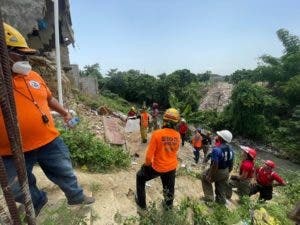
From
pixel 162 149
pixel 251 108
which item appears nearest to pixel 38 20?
pixel 162 149

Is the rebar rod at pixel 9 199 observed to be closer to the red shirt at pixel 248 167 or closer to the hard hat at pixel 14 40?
the hard hat at pixel 14 40

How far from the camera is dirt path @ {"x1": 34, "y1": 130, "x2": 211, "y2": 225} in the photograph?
Answer: 432cm

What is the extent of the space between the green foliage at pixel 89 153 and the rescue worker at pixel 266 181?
2716 millimetres

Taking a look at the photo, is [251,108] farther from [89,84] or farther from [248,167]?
[248,167]

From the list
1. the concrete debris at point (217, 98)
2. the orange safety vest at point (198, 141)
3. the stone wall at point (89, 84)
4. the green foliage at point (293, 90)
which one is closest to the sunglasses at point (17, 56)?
the orange safety vest at point (198, 141)

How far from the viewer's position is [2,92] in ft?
4.09

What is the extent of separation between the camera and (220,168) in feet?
20.2

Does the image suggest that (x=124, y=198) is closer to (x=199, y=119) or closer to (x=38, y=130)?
(x=38, y=130)

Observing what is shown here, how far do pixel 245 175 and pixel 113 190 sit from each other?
3012 millimetres

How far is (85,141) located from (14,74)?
408 centimetres

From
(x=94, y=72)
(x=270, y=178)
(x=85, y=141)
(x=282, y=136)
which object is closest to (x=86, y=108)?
(x=85, y=141)

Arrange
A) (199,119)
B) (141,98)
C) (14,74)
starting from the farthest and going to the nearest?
(141,98) < (199,119) < (14,74)

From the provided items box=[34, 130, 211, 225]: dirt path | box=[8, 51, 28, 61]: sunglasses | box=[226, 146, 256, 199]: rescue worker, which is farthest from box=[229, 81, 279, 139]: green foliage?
box=[8, 51, 28, 61]: sunglasses

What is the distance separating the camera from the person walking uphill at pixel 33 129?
2.68m
